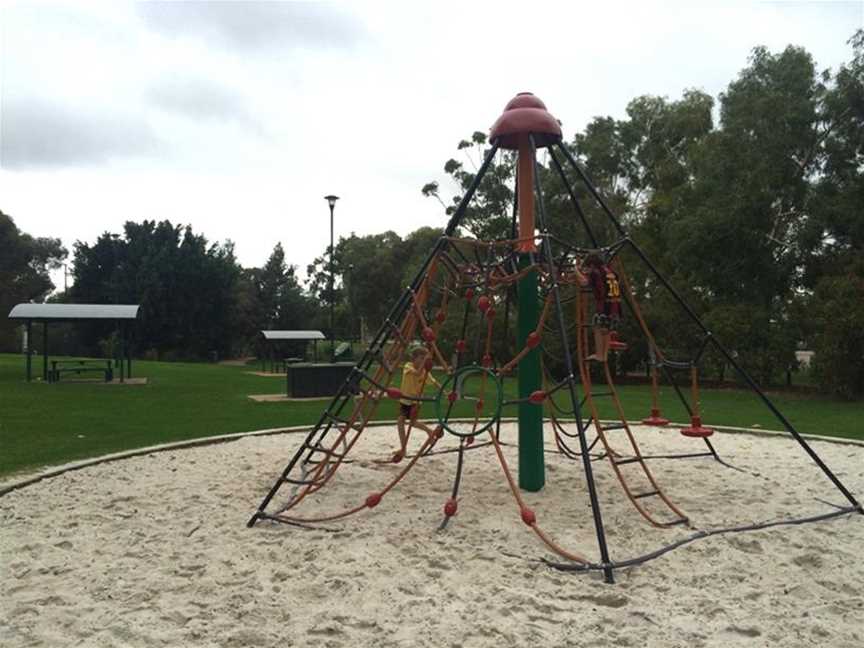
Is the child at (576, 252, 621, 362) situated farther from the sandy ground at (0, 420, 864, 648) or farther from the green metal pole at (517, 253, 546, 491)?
the sandy ground at (0, 420, 864, 648)

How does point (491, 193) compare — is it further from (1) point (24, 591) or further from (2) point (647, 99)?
(1) point (24, 591)

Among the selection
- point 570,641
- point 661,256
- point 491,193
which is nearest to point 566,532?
point 570,641

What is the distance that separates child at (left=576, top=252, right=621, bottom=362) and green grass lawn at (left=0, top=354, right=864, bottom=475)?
5.68 meters

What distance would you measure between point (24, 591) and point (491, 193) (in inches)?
972

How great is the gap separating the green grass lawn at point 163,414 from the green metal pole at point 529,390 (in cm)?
492

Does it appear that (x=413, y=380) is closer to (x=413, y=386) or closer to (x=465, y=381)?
(x=413, y=386)

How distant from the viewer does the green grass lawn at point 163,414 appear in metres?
8.41

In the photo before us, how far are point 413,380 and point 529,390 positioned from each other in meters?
1.17

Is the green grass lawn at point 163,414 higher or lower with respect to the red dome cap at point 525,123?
lower

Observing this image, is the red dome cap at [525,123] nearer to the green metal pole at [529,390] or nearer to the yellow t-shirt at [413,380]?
the green metal pole at [529,390]

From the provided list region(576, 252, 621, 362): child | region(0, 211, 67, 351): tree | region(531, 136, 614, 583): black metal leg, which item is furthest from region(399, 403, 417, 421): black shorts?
region(0, 211, 67, 351): tree

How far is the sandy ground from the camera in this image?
3.18 metres

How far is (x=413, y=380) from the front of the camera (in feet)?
20.4

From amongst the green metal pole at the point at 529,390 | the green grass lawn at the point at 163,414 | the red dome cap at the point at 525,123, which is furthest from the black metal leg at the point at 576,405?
the green grass lawn at the point at 163,414
